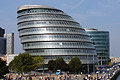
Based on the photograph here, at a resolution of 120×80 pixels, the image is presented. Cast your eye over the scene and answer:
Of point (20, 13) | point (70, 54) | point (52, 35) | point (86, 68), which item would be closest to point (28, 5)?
point (20, 13)

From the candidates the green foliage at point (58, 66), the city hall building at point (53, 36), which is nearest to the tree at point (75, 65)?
the green foliage at point (58, 66)

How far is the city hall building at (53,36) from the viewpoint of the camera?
10488 cm

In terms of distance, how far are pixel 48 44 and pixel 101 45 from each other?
101932 mm

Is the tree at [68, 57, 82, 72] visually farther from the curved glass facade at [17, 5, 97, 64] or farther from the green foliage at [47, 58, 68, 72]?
the curved glass facade at [17, 5, 97, 64]

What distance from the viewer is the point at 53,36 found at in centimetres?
10506

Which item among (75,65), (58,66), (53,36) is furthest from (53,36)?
(58,66)

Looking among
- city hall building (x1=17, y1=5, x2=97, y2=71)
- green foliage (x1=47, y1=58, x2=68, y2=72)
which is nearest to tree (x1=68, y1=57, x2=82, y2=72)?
green foliage (x1=47, y1=58, x2=68, y2=72)

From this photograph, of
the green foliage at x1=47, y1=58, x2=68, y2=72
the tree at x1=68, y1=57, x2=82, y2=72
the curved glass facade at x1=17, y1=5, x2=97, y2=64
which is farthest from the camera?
the curved glass facade at x1=17, y1=5, x2=97, y2=64

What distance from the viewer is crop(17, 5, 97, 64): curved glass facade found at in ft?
344

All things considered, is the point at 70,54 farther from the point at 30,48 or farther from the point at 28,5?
the point at 28,5

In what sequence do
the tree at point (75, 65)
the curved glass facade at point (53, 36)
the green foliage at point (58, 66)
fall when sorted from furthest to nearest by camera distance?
the curved glass facade at point (53, 36), the tree at point (75, 65), the green foliage at point (58, 66)

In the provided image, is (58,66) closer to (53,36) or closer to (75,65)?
(75,65)

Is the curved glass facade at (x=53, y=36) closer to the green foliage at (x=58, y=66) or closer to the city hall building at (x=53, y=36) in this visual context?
the city hall building at (x=53, y=36)

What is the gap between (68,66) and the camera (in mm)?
96375
